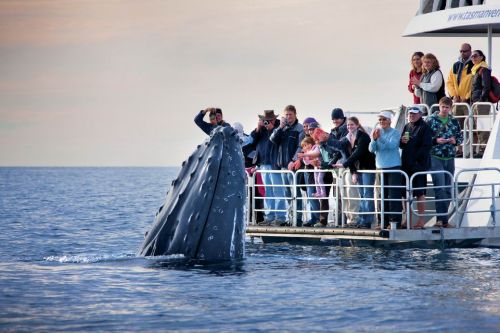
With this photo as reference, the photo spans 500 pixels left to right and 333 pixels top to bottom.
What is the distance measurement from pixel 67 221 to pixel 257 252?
18227 millimetres

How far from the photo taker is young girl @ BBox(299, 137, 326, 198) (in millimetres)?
19734

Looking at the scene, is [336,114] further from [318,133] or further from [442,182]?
[442,182]

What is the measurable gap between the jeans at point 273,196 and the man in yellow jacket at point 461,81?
337cm

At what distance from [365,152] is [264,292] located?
526 centimetres

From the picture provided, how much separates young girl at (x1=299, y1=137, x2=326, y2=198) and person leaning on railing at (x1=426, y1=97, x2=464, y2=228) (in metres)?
1.99

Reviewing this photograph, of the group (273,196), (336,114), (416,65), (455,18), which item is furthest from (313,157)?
(455,18)

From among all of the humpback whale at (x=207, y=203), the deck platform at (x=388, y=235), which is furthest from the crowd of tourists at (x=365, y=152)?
the humpback whale at (x=207, y=203)

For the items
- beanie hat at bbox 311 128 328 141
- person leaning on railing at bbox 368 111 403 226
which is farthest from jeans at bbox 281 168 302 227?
person leaning on railing at bbox 368 111 403 226

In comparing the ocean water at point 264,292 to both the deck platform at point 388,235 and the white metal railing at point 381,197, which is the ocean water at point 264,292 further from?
the white metal railing at point 381,197

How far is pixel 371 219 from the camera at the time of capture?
19.3 meters

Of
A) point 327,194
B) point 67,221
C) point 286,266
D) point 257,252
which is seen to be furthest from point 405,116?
point 67,221

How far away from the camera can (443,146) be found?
1884cm

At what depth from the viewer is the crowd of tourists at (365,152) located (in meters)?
18.4

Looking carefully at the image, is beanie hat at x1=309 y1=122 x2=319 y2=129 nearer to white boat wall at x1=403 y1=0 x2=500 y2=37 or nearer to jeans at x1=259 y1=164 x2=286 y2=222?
jeans at x1=259 y1=164 x2=286 y2=222
